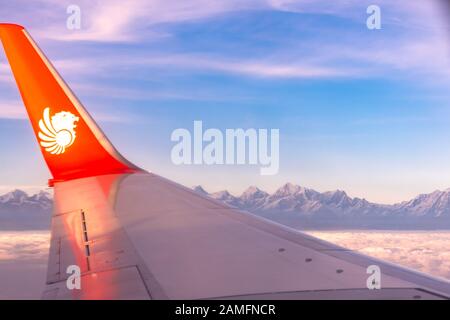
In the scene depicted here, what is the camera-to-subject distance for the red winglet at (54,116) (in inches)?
236

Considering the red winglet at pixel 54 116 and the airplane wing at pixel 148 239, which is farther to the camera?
the red winglet at pixel 54 116

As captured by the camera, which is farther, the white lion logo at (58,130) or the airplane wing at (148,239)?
the white lion logo at (58,130)

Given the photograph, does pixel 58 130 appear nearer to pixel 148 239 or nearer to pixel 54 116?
pixel 54 116

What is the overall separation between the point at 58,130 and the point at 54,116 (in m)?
0.18

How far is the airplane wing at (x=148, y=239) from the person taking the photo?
2.35m

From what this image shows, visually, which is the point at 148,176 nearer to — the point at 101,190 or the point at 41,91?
the point at 101,190

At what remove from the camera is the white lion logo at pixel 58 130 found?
602 cm

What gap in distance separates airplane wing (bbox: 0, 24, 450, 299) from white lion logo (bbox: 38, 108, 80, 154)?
0.01 metres

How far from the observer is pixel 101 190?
550 centimetres

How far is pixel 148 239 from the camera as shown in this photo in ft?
11.5

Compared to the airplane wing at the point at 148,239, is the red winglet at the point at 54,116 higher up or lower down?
higher up
